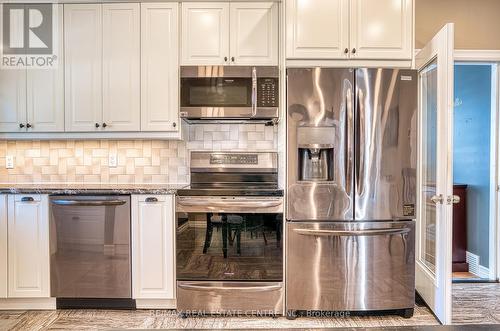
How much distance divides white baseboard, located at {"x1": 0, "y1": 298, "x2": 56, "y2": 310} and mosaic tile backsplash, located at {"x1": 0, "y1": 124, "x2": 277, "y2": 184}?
1034 mm

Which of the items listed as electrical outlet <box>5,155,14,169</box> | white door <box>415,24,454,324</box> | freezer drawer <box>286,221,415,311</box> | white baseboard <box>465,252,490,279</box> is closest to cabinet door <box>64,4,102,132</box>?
electrical outlet <box>5,155,14,169</box>

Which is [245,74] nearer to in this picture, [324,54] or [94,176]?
[324,54]

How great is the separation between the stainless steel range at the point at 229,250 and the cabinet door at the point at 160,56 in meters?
0.86

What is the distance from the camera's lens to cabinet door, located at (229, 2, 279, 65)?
2.63m

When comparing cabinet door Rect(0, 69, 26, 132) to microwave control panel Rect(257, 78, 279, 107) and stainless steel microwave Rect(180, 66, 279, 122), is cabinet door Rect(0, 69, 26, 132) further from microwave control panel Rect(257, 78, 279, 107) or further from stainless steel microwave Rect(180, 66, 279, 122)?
microwave control panel Rect(257, 78, 279, 107)

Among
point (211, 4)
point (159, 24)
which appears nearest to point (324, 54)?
point (211, 4)

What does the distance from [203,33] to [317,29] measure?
934mm

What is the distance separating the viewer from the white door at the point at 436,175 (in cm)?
213

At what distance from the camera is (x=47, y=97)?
2668 millimetres

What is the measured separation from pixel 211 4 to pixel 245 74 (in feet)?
2.32

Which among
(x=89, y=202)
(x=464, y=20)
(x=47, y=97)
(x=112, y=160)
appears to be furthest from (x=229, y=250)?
(x=464, y=20)

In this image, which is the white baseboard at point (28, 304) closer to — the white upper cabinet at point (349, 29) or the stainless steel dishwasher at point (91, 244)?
the stainless steel dishwasher at point (91, 244)

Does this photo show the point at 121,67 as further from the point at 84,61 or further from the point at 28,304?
the point at 28,304

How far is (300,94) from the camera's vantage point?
2283 mm
